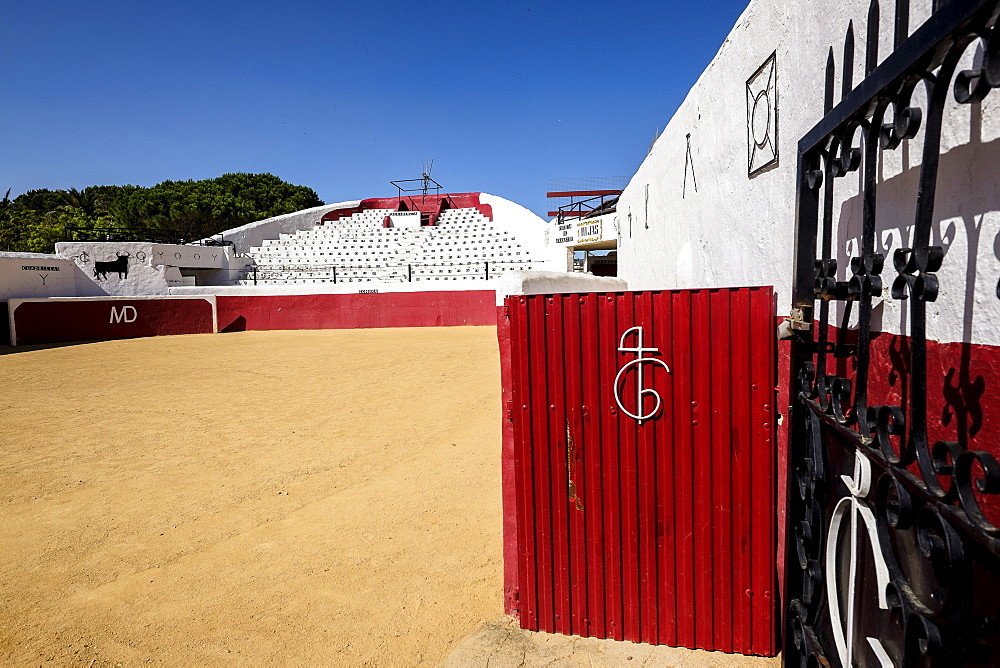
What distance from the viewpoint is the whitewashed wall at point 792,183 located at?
3.94ft

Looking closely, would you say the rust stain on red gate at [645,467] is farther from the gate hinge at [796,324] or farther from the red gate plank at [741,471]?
the gate hinge at [796,324]

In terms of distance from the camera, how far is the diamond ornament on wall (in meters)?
2.72

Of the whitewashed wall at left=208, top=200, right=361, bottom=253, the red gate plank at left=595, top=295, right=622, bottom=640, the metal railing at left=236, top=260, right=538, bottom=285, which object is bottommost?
the red gate plank at left=595, top=295, right=622, bottom=640

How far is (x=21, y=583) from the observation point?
3.58 meters

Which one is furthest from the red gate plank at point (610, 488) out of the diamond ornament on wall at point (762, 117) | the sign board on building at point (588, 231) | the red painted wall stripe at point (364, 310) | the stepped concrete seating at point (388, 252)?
the stepped concrete seating at point (388, 252)

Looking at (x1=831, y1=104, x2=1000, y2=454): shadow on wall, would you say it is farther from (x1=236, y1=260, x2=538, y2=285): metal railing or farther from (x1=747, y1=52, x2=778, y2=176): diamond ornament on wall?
(x1=236, y1=260, x2=538, y2=285): metal railing

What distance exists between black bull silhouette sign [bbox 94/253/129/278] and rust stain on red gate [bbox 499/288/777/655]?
25.3m

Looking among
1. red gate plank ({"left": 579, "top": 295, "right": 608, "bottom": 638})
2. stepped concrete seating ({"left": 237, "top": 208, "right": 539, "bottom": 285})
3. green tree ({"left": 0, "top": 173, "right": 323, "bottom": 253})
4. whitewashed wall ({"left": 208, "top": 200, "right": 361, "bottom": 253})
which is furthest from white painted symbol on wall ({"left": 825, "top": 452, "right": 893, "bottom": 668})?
green tree ({"left": 0, "top": 173, "right": 323, "bottom": 253})

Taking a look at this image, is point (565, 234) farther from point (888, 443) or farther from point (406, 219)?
point (888, 443)

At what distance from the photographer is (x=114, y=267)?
22.7 meters

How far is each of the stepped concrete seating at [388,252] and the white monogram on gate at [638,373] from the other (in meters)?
20.0

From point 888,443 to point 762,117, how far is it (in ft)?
7.40

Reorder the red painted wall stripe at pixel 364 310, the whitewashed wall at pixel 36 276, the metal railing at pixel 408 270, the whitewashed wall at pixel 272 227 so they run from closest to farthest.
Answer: the whitewashed wall at pixel 36 276, the red painted wall stripe at pixel 364 310, the metal railing at pixel 408 270, the whitewashed wall at pixel 272 227

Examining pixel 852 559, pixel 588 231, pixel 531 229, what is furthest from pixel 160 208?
pixel 852 559
